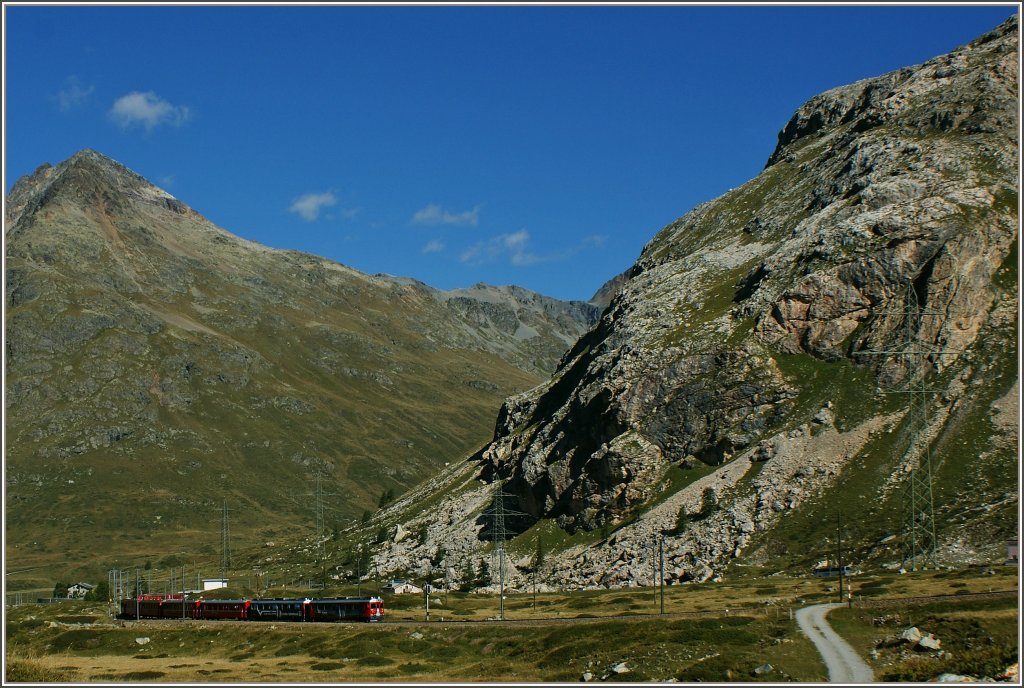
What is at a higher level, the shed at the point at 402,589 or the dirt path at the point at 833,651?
the shed at the point at 402,589

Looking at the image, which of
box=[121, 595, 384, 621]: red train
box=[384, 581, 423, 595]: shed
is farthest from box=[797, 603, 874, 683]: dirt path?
box=[384, 581, 423, 595]: shed

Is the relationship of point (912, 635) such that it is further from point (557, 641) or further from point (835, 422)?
point (835, 422)

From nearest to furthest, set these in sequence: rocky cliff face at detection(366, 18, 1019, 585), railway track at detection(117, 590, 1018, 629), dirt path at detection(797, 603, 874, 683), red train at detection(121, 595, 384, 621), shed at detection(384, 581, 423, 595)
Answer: dirt path at detection(797, 603, 874, 683) → railway track at detection(117, 590, 1018, 629) → red train at detection(121, 595, 384, 621) → rocky cliff face at detection(366, 18, 1019, 585) → shed at detection(384, 581, 423, 595)

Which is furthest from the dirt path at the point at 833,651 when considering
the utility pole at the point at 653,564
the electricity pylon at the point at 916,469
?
the utility pole at the point at 653,564

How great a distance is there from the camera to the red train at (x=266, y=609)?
4843 inches

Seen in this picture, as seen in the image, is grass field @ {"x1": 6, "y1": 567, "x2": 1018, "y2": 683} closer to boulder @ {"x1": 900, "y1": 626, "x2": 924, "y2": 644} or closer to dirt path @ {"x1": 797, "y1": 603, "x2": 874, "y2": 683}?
dirt path @ {"x1": 797, "y1": 603, "x2": 874, "y2": 683}

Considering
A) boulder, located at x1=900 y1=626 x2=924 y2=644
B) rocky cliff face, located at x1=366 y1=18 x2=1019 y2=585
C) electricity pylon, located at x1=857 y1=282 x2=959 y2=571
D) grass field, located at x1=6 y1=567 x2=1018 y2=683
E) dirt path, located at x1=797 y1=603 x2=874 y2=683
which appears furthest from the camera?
rocky cliff face, located at x1=366 y1=18 x2=1019 y2=585

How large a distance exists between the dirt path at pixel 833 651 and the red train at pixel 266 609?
179ft

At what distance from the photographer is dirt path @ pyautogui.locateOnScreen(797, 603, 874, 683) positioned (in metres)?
64.3

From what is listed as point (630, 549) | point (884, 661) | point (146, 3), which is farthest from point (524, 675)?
point (630, 549)

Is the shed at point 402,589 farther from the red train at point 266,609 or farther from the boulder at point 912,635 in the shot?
the boulder at point 912,635

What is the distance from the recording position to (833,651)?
73688 mm

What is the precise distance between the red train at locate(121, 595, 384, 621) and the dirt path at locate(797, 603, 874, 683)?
5444cm

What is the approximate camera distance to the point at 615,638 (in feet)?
289
